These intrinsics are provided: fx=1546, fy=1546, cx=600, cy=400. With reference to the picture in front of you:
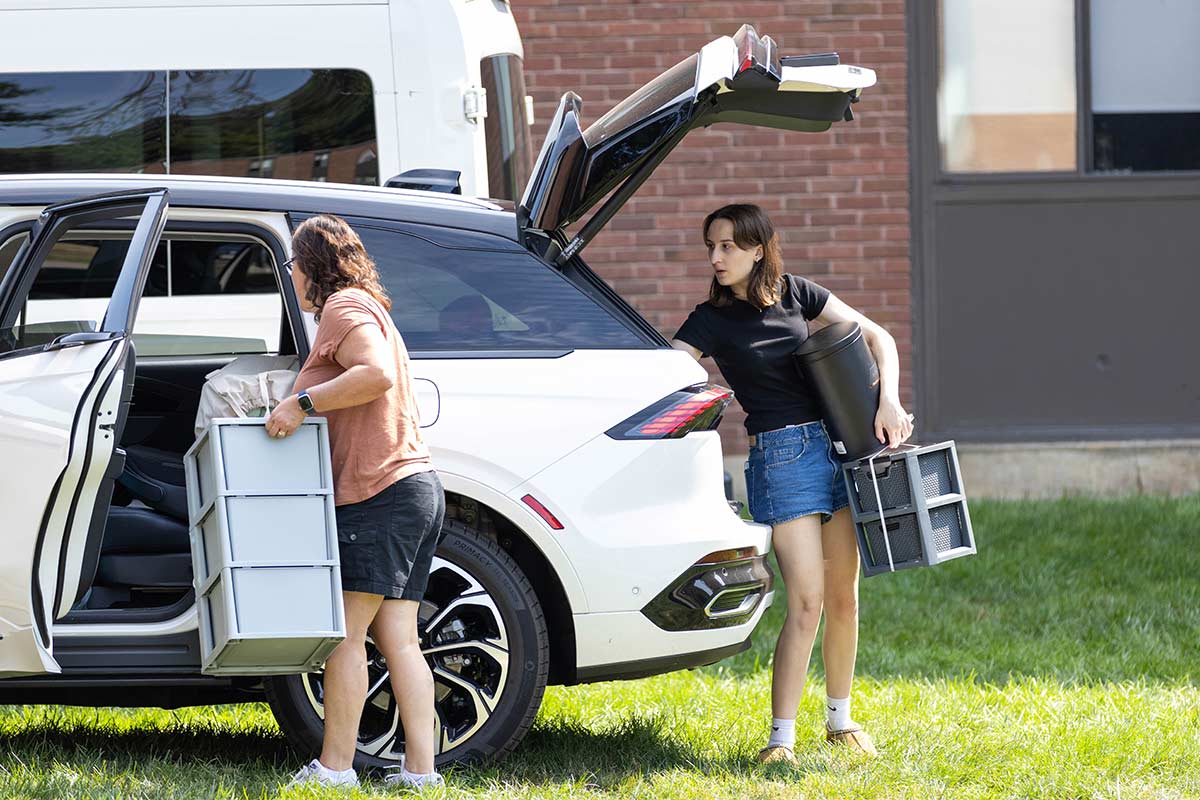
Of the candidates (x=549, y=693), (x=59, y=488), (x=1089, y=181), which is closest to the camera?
(x=59, y=488)

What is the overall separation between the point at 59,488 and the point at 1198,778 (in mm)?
3278

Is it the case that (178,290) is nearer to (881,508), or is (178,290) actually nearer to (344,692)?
(344,692)

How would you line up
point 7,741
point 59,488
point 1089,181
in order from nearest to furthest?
point 59,488 < point 7,741 < point 1089,181

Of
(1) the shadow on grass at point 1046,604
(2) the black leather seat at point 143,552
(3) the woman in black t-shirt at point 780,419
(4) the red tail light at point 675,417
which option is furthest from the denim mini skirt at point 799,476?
(2) the black leather seat at point 143,552

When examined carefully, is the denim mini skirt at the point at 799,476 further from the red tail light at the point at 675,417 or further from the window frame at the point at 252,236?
the window frame at the point at 252,236

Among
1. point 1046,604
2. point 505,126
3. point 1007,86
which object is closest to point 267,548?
point 505,126

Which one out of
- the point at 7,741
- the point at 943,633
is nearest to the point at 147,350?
the point at 7,741

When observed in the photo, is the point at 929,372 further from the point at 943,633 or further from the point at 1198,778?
the point at 1198,778

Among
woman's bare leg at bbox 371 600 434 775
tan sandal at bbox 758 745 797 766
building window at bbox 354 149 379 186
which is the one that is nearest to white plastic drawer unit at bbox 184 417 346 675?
woman's bare leg at bbox 371 600 434 775

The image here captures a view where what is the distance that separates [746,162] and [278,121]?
3.68 meters

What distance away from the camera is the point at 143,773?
14.4 feet

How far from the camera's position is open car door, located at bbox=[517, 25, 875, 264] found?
448 cm

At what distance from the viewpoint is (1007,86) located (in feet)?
33.1

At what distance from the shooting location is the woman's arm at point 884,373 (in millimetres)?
4656
